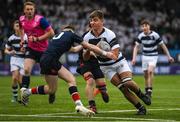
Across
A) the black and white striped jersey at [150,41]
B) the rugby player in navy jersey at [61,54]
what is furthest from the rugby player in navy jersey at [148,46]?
the rugby player in navy jersey at [61,54]

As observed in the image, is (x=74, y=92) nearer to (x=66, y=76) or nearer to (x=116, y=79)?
(x=66, y=76)

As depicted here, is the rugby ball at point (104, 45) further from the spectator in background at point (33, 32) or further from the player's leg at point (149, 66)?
the player's leg at point (149, 66)

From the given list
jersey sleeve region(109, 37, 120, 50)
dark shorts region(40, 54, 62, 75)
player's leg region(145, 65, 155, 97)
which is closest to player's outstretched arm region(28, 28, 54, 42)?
dark shorts region(40, 54, 62, 75)

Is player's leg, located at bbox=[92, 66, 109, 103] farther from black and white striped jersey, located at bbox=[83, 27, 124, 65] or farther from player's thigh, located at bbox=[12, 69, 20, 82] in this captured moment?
player's thigh, located at bbox=[12, 69, 20, 82]

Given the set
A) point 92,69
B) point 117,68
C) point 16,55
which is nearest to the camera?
point 117,68

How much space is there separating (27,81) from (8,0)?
28.2 metres

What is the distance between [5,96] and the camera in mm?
22609

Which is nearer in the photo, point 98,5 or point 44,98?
point 44,98

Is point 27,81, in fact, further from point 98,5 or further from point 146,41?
point 98,5

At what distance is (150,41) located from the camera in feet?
75.0

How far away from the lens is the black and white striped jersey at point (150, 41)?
22.8 m

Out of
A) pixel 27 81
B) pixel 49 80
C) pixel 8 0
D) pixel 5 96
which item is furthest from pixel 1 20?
pixel 49 80

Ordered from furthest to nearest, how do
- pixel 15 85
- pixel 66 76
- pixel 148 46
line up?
pixel 148 46, pixel 15 85, pixel 66 76

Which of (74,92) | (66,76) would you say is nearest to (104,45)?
(66,76)
